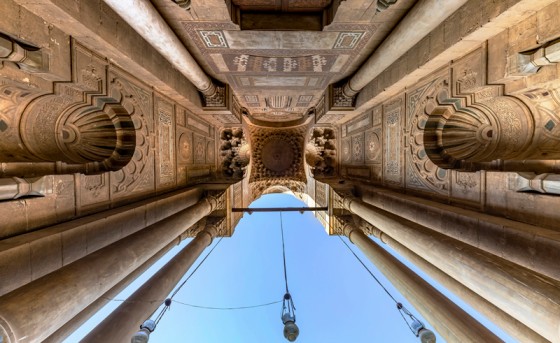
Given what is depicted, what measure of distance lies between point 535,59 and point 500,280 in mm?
3071

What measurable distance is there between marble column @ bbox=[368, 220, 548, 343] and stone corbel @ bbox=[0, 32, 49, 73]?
24.9 feet

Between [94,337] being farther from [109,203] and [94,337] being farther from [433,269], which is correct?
[433,269]

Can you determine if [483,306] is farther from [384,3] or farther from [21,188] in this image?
[21,188]

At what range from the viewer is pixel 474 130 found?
18.4 feet

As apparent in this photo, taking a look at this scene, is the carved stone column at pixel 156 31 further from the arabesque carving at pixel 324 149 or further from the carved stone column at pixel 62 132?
the arabesque carving at pixel 324 149

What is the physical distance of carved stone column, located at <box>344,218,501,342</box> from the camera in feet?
12.7

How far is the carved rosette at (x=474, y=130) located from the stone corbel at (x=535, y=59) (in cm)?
93

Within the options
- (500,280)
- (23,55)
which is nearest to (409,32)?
(500,280)

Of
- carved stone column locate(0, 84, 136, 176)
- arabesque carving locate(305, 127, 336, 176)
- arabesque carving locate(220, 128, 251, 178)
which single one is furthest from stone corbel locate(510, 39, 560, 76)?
arabesque carving locate(220, 128, 251, 178)

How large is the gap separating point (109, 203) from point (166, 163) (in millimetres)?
2037

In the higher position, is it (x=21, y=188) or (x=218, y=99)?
(x=218, y=99)

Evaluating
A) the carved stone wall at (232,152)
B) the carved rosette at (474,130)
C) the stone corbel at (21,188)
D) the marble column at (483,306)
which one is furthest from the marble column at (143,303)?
the carved rosette at (474,130)

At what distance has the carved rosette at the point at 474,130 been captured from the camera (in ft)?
15.1

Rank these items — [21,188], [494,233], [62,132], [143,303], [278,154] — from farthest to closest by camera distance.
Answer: [278,154]
[62,132]
[143,303]
[494,233]
[21,188]
